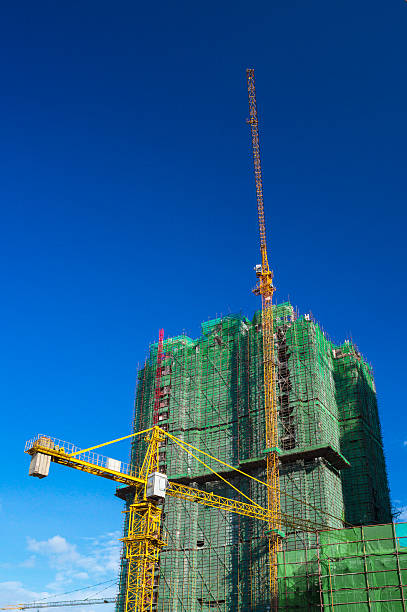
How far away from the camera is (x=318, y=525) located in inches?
3568

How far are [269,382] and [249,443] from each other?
1060 centimetres

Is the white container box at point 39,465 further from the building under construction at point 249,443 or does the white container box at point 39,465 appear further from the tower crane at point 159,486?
the building under construction at point 249,443

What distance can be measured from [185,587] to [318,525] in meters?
24.3

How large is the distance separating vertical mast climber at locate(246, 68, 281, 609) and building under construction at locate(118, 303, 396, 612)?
5.36ft

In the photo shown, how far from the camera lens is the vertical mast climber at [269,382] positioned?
91.5 meters

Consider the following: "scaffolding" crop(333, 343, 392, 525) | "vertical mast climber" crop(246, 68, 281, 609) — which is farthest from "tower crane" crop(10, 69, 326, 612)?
"scaffolding" crop(333, 343, 392, 525)

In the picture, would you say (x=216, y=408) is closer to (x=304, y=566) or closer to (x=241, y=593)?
(x=241, y=593)

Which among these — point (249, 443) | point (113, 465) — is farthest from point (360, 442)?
point (113, 465)

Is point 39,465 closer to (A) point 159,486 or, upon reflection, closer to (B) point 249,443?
(A) point 159,486

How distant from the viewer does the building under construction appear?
314ft

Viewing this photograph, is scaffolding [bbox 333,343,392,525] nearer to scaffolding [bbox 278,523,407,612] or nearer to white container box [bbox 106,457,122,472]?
scaffolding [bbox 278,523,407,612]

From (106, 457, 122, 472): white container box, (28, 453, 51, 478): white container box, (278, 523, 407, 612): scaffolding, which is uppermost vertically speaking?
(106, 457, 122, 472): white container box

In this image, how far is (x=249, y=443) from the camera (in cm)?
10562

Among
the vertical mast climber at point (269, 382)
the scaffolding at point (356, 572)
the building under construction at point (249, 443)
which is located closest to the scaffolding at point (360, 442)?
the building under construction at point (249, 443)
